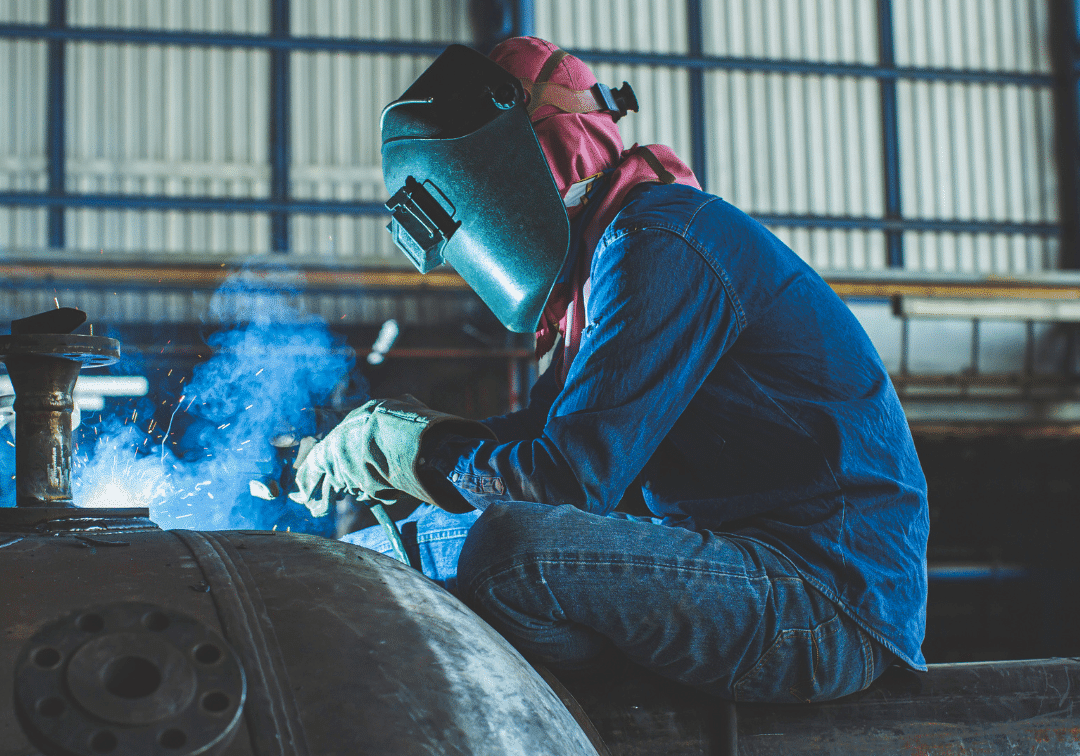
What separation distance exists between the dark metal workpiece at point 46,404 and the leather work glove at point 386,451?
0.36 metres

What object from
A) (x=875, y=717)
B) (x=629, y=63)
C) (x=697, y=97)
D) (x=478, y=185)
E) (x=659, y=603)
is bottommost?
(x=875, y=717)

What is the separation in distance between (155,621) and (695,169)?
23.5 ft

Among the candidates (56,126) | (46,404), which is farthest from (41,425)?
(56,126)

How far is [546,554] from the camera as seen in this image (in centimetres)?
108

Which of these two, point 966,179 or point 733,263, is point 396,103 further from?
point 966,179

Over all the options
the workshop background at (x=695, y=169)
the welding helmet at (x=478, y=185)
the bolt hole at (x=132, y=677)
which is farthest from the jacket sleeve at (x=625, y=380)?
the workshop background at (x=695, y=169)

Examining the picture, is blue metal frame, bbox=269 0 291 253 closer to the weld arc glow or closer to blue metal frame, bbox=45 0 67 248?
blue metal frame, bbox=45 0 67 248

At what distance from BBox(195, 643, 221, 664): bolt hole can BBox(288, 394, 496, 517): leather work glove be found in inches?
22.1

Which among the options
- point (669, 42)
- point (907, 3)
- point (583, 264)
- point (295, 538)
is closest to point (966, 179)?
point (907, 3)

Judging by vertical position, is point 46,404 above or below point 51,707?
above

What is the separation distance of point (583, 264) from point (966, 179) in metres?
7.58

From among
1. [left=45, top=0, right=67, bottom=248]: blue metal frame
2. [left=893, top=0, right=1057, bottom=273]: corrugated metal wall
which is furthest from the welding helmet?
[left=893, top=0, right=1057, bottom=273]: corrugated metal wall

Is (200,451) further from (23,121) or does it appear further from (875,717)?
(23,121)

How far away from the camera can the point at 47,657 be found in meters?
0.66
